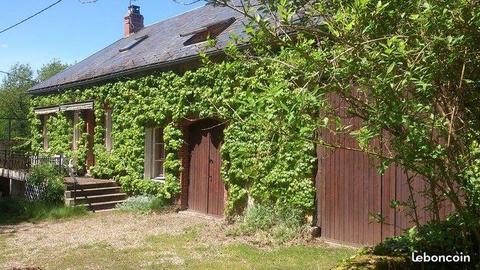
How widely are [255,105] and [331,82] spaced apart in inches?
22.7

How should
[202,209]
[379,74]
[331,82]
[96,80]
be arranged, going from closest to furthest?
[379,74], [331,82], [202,209], [96,80]

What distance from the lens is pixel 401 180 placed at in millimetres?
7418

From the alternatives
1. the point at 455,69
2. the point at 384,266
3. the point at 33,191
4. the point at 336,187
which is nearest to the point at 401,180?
the point at 336,187

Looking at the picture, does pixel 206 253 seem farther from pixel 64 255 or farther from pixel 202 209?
pixel 202 209

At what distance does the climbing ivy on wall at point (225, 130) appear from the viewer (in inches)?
110

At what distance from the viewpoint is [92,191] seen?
13469mm

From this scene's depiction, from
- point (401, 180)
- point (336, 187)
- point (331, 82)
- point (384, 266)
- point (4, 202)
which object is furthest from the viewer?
point (4, 202)

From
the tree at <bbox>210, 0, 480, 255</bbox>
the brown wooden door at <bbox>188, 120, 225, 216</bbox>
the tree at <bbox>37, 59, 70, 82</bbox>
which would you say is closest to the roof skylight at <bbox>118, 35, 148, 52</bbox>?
the brown wooden door at <bbox>188, 120, 225, 216</bbox>

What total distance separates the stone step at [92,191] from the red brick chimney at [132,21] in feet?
32.8

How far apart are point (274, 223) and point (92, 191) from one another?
22.8ft

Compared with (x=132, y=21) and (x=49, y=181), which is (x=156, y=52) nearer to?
(x=49, y=181)

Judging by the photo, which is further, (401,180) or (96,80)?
(96,80)

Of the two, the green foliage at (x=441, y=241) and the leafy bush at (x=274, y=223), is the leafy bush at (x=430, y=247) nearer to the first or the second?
the green foliage at (x=441, y=241)

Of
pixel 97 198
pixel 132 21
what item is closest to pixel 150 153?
pixel 97 198
